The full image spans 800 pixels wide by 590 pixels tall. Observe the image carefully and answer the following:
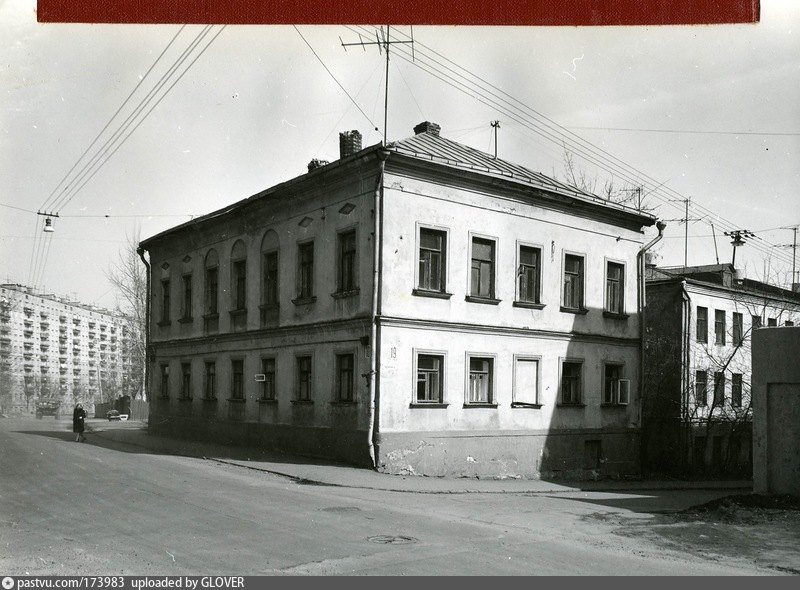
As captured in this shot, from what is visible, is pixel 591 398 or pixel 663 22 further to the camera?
pixel 591 398

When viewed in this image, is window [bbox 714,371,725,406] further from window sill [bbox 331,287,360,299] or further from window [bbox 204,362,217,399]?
window [bbox 204,362,217,399]

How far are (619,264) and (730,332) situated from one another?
12.8 m

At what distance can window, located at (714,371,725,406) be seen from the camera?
1196 inches

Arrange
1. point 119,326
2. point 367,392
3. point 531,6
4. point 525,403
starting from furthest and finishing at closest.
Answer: point 119,326, point 525,403, point 367,392, point 531,6

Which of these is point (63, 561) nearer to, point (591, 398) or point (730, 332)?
point (591, 398)

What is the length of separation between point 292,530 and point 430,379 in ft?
32.6

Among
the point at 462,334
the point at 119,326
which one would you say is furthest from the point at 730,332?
the point at 119,326

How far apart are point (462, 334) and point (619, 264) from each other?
296 inches

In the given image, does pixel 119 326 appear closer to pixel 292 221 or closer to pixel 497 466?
pixel 292 221

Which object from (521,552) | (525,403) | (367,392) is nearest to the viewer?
(521,552)

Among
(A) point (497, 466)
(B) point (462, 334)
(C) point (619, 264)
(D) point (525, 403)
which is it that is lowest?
(A) point (497, 466)

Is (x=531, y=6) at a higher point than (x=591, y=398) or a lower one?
higher

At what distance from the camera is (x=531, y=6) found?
21.1 ft

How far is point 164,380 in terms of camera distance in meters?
28.4
